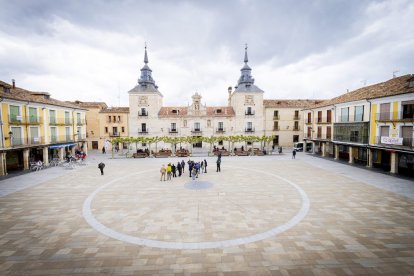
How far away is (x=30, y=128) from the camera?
22.0 metres

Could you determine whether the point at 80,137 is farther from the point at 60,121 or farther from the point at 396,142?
the point at 396,142

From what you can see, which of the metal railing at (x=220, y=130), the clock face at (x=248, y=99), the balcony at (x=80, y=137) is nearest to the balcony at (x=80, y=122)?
the balcony at (x=80, y=137)

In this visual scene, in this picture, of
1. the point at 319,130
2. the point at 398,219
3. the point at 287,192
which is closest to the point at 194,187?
the point at 287,192

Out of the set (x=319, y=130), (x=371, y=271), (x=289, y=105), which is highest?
(x=289, y=105)

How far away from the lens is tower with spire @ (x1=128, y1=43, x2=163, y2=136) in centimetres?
3644

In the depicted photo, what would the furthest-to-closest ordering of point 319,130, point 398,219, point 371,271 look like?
point 319,130, point 398,219, point 371,271

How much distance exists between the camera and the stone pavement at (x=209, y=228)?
6.46m

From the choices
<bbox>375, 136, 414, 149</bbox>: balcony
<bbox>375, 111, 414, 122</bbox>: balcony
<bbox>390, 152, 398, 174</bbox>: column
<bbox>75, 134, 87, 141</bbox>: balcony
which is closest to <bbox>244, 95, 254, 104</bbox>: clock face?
<bbox>375, 111, 414, 122</bbox>: balcony

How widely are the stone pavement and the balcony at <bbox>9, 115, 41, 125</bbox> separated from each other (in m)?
7.98

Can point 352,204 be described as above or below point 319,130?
below

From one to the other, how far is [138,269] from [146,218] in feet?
11.4

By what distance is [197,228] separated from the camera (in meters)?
8.66

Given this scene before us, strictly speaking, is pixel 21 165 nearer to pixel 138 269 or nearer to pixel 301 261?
pixel 138 269

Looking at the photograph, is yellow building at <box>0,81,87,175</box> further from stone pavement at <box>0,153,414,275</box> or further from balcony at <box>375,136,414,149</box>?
balcony at <box>375,136,414,149</box>
